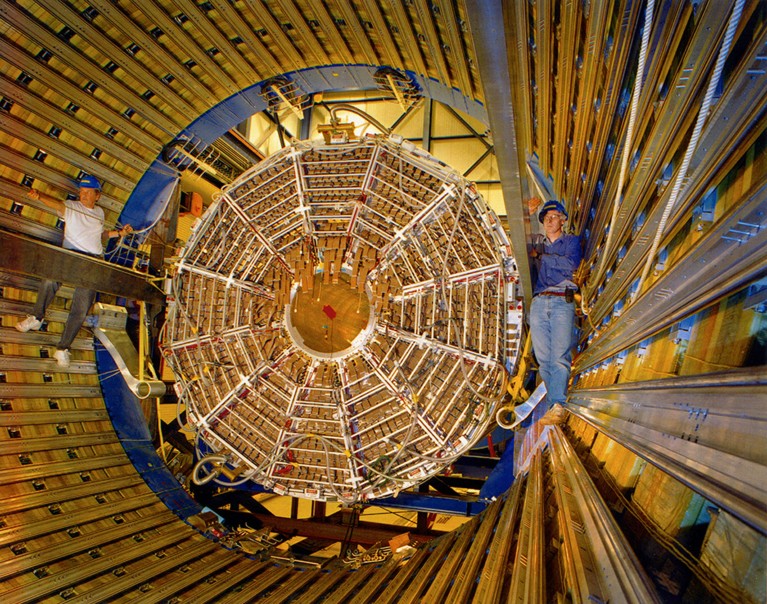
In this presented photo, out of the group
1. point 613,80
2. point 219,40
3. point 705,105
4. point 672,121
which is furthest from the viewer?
point 219,40

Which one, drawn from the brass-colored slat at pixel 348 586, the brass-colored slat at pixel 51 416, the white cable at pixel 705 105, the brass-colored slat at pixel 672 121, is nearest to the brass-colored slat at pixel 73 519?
the brass-colored slat at pixel 51 416

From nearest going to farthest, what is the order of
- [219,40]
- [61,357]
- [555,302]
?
[555,302]
[219,40]
[61,357]

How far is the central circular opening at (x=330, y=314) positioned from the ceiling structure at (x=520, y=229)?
1.91 m

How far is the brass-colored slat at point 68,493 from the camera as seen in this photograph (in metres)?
4.91

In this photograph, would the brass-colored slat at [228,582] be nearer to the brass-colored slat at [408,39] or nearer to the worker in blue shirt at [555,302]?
the worker in blue shirt at [555,302]

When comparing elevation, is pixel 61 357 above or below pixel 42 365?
above

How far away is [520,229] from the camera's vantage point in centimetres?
405

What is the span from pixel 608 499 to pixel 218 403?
180 inches

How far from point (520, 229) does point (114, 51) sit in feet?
15.0

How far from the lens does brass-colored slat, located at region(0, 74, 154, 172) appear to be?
5.07m

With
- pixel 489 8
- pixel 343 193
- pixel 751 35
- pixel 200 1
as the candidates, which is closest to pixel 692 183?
pixel 751 35

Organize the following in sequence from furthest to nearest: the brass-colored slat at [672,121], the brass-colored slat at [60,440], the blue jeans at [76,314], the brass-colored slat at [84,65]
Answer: the blue jeans at [76,314]
the brass-colored slat at [60,440]
the brass-colored slat at [84,65]
the brass-colored slat at [672,121]

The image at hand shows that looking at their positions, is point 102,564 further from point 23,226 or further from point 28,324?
point 23,226

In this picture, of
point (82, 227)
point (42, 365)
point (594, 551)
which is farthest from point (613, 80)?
point (42, 365)
